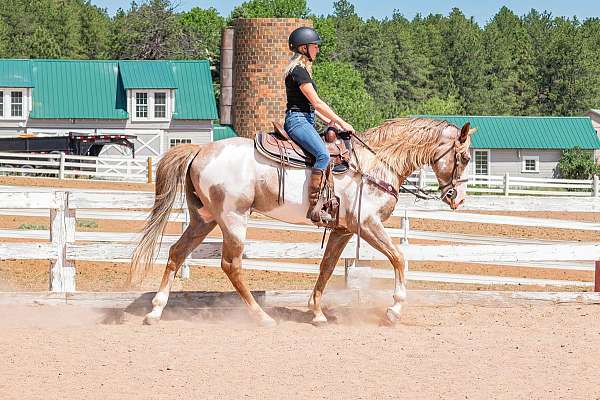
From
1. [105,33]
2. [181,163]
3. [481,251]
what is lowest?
[481,251]

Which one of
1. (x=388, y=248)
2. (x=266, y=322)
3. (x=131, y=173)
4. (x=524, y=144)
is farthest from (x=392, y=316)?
(x=524, y=144)

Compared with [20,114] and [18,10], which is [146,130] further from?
[18,10]

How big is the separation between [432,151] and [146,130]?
1610 inches

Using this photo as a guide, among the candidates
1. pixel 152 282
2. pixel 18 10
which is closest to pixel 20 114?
pixel 152 282

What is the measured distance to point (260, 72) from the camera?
27.2 m

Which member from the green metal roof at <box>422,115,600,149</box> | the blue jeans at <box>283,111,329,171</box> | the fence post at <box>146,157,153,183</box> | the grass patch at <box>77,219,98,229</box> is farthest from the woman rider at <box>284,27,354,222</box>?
the green metal roof at <box>422,115,600,149</box>

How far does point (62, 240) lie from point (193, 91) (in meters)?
41.8

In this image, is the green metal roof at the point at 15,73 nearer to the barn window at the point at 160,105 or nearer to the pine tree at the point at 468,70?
the barn window at the point at 160,105

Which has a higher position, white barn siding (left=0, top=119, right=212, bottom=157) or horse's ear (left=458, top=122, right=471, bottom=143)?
horse's ear (left=458, top=122, right=471, bottom=143)

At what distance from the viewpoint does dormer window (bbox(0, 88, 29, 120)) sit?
165 feet

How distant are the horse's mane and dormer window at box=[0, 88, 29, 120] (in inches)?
1695

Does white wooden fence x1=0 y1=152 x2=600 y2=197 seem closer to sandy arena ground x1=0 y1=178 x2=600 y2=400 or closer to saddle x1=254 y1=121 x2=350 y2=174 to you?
sandy arena ground x1=0 y1=178 x2=600 y2=400

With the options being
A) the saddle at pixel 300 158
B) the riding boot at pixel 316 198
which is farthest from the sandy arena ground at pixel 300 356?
the saddle at pixel 300 158

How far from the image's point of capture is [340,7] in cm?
13612
